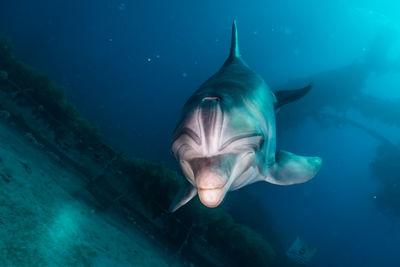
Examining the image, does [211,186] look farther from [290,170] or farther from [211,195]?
A: [290,170]

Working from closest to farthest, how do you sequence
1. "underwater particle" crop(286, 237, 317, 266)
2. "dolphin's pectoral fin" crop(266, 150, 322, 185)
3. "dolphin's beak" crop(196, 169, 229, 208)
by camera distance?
"dolphin's beak" crop(196, 169, 229, 208) < "dolphin's pectoral fin" crop(266, 150, 322, 185) < "underwater particle" crop(286, 237, 317, 266)

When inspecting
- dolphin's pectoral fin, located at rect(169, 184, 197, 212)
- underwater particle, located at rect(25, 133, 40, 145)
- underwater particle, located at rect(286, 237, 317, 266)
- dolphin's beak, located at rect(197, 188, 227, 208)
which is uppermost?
dolphin's beak, located at rect(197, 188, 227, 208)

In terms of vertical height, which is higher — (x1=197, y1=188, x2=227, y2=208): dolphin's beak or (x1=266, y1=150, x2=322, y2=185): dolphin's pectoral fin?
(x1=197, y1=188, x2=227, y2=208): dolphin's beak

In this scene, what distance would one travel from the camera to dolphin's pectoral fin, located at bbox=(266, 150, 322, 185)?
2930 millimetres

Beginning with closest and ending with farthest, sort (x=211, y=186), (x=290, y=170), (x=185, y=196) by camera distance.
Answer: (x=211, y=186) < (x=290, y=170) < (x=185, y=196)

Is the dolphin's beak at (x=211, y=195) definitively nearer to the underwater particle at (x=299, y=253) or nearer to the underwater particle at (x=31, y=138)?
the underwater particle at (x=31, y=138)

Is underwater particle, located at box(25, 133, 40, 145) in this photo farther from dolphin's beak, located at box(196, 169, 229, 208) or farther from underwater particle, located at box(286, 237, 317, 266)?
underwater particle, located at box(286, 237, 317, 266)

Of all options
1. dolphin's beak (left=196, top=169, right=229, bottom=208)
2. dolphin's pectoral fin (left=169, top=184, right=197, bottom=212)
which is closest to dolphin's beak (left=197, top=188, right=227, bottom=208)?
dolphin's beak (left=196, top=169, right=229, bottom=208)

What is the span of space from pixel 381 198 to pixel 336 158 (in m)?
8.62

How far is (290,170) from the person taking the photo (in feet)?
9.69

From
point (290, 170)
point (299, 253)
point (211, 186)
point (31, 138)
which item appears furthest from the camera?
point (299, 253)

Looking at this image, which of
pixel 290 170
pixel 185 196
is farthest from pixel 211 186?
pixel 185 196

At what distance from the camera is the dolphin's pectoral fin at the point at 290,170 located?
115 inches

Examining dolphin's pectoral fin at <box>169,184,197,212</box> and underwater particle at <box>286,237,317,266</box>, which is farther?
underwater particle at <box>286,237,317,266</box>
